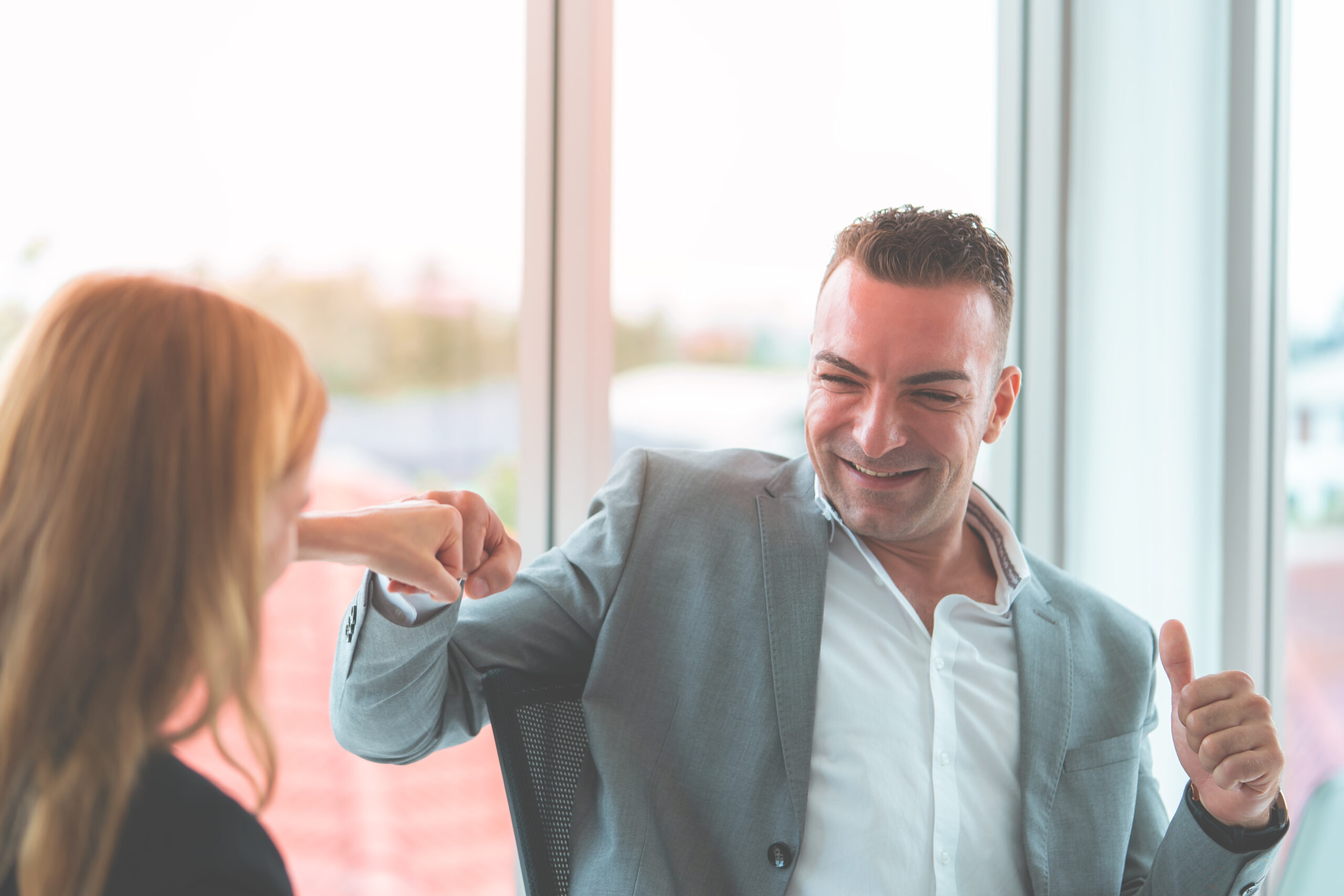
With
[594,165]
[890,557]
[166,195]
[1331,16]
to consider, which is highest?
[1331,16]

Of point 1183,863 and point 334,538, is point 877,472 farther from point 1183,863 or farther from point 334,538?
point 334,538

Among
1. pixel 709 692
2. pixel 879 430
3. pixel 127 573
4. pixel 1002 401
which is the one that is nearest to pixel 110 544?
pixel 127 573

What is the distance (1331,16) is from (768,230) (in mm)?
1357

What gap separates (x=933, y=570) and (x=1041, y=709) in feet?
0.94

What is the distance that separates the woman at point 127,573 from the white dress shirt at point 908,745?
863 mm

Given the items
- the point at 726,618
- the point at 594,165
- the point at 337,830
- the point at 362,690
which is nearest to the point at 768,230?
the point at 594,165

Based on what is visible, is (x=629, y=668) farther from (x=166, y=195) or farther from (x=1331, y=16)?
(x=1331, y=16)

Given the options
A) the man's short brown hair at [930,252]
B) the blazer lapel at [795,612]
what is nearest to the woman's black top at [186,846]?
the blazer lapel at [795,612]

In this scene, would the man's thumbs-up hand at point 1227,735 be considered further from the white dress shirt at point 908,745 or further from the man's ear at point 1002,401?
the man's ear at point 1002,401

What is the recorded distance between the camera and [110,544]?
72cm

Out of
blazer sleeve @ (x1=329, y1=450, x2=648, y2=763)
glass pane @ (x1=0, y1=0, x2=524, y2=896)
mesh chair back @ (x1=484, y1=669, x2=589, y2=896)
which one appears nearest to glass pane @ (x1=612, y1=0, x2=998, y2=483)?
glass pane @ (x1=0, y1=0, x2=524, y2=896)

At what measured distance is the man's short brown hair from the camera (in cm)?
153

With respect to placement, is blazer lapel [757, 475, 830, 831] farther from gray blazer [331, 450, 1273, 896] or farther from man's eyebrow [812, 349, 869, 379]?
man's eyebrow [812, 349, 869, 379]

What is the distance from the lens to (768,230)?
2123 mm
